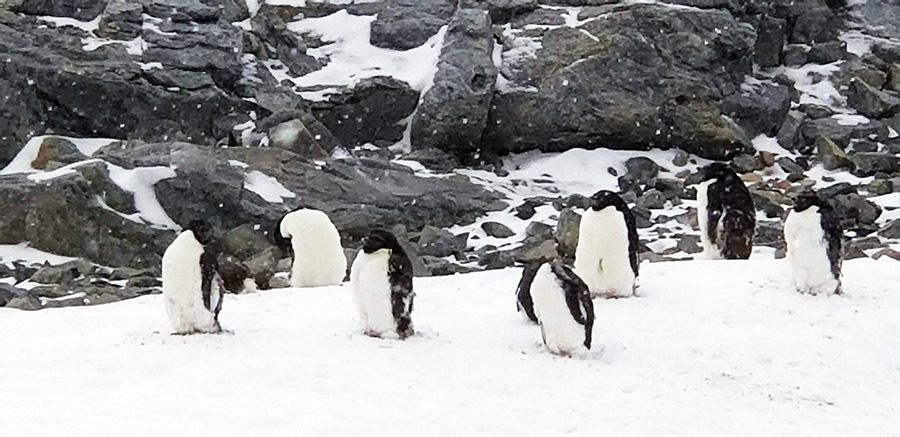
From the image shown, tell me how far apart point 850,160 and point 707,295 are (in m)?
16.8

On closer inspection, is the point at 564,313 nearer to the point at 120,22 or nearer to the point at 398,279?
the point at 398,279

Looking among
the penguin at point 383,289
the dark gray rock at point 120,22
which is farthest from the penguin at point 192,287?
the dark gray rock at point 120,22

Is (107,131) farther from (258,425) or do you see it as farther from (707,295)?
(258,425)

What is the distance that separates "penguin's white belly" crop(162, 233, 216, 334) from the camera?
824 cm

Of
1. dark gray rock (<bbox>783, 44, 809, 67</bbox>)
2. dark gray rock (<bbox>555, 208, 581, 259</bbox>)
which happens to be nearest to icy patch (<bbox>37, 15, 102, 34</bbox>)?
dark gray rock (<bbox>555, 208, 581, 259</bbox>)

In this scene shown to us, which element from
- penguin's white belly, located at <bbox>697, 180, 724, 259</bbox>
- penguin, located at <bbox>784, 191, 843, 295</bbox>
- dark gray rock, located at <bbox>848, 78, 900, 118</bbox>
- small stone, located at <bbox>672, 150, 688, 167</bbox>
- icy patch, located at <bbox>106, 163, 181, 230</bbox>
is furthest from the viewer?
dark gray rock, located at <bbox>848, 78, 900, 118</bbox>

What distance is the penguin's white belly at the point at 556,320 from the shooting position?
7793mm

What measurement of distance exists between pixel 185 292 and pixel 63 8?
21.0m

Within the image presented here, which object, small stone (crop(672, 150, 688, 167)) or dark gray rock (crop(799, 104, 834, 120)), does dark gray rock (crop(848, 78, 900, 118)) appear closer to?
dark gray rock (crop(799, 104, 834, 120))

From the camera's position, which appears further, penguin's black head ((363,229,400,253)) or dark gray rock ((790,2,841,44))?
dark gray rock ((790,2,841,44))

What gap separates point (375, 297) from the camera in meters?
8.22

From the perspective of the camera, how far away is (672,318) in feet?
29.2

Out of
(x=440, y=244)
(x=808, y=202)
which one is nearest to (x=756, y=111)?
(x=440, y=244)

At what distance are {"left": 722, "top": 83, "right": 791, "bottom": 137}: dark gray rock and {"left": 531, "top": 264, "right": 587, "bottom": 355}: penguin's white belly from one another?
21024mm
